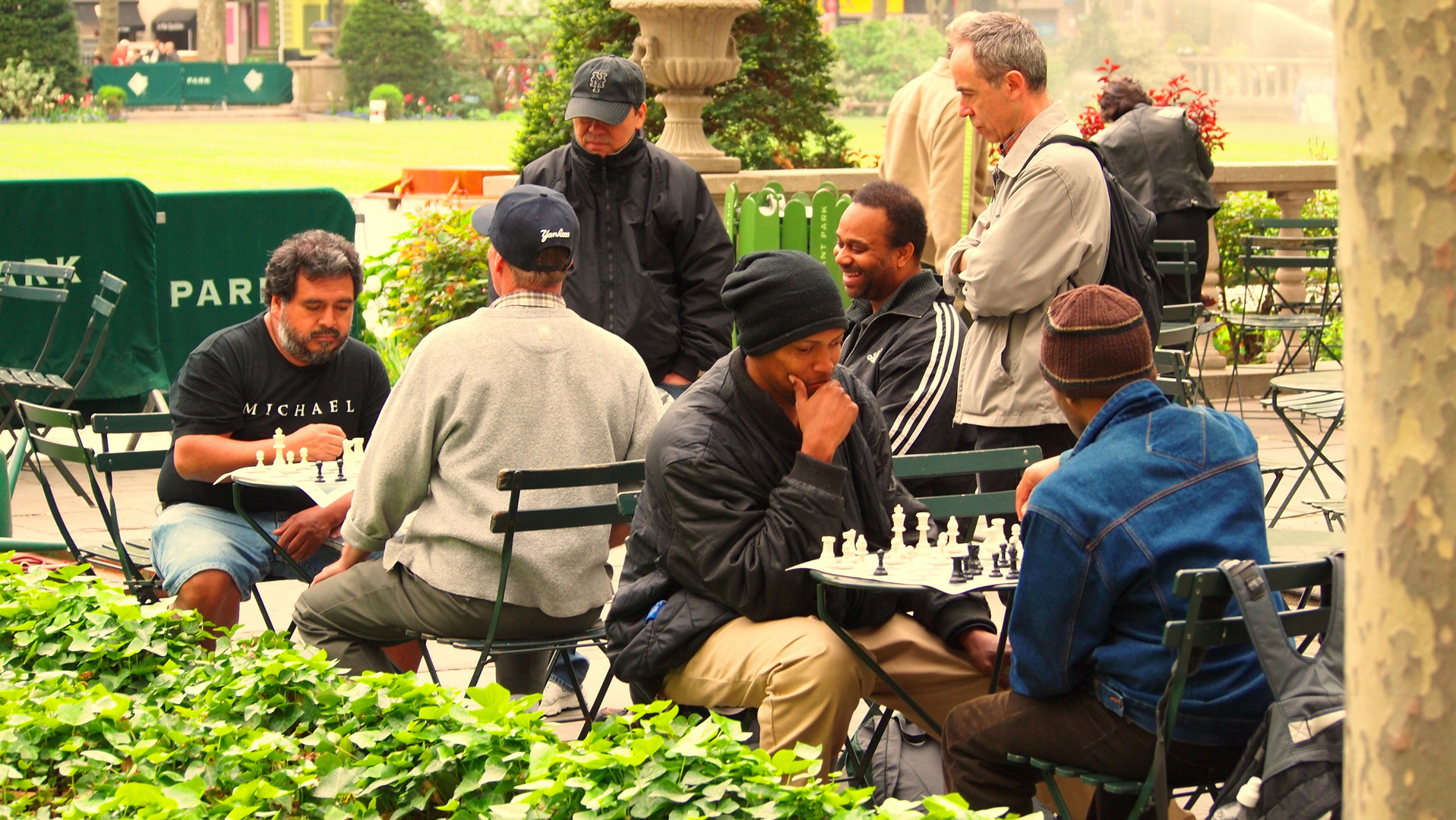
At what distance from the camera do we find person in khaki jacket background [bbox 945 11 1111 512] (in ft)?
15.5

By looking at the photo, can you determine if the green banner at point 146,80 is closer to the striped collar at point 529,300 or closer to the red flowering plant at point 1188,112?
the red flowering plant at point 1188,112

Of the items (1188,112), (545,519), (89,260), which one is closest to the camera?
(545,519)

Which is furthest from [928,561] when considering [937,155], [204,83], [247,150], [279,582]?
[204,83]

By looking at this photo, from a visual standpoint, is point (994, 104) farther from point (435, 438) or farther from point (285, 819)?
point (285, 819)

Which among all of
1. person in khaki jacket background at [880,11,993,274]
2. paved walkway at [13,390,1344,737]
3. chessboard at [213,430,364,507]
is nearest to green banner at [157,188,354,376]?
paved walkway at [13,390,1344,737]

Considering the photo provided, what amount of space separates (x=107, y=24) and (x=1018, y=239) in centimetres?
6910

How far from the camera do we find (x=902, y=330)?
15.8ft

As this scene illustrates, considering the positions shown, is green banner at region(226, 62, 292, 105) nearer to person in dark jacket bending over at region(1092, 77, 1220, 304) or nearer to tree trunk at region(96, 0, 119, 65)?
tree trunk at region(96, 0, 119, 65)

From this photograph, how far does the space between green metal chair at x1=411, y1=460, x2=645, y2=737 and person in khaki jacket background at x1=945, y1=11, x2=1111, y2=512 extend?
4.43 feet

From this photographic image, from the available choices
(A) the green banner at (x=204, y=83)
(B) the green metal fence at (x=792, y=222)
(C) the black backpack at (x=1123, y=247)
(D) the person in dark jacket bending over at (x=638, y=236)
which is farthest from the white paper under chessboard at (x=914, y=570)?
(A) the green banner at (x=204, y=83)

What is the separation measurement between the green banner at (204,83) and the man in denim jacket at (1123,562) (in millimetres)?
65008

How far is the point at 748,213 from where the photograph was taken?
905 centimetres

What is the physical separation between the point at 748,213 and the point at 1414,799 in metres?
7.93

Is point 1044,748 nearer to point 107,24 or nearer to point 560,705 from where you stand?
point 560,705
